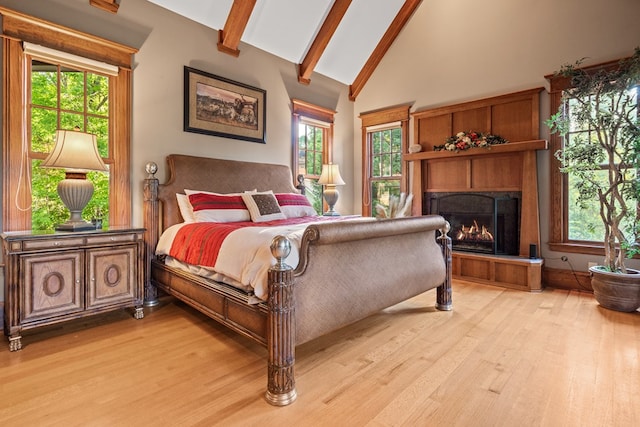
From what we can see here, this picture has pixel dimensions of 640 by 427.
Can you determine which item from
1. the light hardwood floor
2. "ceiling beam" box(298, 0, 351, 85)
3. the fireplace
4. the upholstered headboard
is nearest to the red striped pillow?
the upholstered headboard

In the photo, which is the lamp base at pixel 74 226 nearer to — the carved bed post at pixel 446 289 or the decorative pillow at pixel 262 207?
the decorative pillow at pixel 262 207

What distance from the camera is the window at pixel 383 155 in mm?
5324

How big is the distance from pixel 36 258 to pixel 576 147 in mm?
4864

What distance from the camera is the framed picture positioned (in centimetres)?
376

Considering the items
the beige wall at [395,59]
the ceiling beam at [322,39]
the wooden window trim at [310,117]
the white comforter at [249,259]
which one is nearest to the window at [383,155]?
the beige wall at [395,59]

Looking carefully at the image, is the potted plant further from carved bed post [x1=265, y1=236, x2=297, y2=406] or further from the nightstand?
the nightstand

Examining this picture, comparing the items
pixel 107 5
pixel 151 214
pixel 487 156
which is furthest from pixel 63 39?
pixel 487 156

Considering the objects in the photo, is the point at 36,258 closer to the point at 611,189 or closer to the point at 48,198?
the point at 48,198

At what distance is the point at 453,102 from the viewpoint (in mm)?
4711

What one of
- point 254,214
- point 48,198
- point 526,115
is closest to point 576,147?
point 526,115

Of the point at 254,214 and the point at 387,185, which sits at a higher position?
the point at 387,185

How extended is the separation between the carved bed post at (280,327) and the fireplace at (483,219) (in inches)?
142

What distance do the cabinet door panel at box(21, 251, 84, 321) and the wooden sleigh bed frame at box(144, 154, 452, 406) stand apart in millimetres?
676

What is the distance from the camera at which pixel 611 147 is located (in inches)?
127
